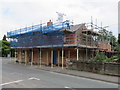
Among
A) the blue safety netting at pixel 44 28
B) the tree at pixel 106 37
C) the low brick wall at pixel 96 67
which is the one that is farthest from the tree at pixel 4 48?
the low brick wall at pixel 96 67

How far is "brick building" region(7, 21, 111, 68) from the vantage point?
16.9 meters

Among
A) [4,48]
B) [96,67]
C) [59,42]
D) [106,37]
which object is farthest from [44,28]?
[4,48]

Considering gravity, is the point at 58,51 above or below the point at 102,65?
above

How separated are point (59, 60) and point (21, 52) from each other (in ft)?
31.9

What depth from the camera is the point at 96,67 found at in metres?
12.6

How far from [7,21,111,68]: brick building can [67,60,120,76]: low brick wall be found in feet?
4.92

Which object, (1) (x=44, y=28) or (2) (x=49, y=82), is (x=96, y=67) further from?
(1) (x=44, y=28)

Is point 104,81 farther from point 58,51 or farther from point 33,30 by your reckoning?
point 33,30

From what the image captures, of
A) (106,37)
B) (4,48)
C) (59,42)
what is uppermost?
(106,37)

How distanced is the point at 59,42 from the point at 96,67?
6.10 metres

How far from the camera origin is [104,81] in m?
9.70

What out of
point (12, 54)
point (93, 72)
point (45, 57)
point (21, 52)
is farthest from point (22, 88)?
point (12, 54)

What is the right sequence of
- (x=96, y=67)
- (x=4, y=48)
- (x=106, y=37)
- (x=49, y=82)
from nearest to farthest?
(x=49, y=82) < (x=96, y=67) < (x=106, y=37) < (x=4, y=48)

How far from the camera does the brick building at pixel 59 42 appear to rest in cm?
1686
